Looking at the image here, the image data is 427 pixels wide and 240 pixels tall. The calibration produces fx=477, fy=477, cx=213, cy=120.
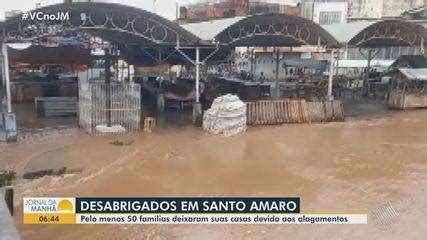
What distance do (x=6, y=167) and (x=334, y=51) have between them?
17.4m

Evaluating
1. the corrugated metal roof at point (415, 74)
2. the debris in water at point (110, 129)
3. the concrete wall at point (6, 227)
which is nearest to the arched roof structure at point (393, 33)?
the corrugated metal roof at point (415, 74)

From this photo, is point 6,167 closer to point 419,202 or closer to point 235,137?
point 235,137

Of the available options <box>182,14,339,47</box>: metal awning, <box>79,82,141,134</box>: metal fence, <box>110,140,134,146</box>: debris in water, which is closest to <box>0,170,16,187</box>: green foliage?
<box>110,140,134,146</box>: debris in water

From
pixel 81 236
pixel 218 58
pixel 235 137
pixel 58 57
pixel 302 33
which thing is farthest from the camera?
pixel 218 58

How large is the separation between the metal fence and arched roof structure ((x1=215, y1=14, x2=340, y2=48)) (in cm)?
502

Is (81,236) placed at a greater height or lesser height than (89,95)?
lesser

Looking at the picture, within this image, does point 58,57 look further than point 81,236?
Yes

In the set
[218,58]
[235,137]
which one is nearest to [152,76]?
[218,58]

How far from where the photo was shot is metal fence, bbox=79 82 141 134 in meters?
19.8

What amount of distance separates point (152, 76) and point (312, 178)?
2384 cm

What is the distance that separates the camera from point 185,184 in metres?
13.4

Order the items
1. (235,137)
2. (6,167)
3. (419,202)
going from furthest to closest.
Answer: (235,137) → (6,167) → (419,202)

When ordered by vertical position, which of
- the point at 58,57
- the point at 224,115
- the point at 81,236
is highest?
the point at 58,57

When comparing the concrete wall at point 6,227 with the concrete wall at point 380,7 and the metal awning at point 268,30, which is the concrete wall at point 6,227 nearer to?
the metal awning at point 268,30
